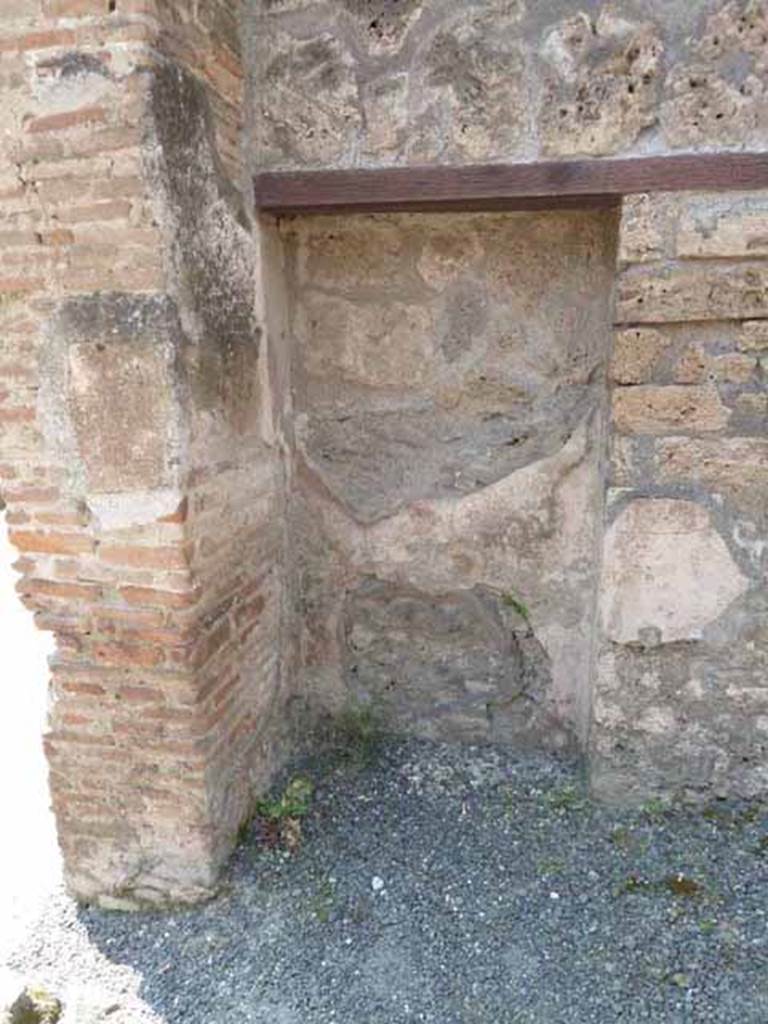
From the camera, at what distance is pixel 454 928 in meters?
2.06

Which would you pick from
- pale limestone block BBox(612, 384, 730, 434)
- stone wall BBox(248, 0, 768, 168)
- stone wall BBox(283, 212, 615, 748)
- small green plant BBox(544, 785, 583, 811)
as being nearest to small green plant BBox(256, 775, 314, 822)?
stone wall BBox(283, 212, 615, 748)

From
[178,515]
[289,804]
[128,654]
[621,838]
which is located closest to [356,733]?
[289,804]

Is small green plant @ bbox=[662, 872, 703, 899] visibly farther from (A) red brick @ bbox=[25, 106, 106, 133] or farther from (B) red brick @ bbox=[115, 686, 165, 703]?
(A) red brick @ bbox=[25, 106, 106, 133]

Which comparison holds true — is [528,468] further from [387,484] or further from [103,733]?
[103,733]

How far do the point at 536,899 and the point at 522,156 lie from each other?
2.16 meters

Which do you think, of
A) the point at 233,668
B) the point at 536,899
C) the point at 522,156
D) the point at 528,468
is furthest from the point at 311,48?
the point at 536,899

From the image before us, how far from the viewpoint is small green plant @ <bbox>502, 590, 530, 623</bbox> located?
8.68 feet

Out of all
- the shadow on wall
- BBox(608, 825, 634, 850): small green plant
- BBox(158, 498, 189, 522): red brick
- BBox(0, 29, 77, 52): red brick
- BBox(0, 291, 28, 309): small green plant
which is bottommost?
the shadow on wall

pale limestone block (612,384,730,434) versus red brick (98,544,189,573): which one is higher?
pale limestone block (612,384,730,434)

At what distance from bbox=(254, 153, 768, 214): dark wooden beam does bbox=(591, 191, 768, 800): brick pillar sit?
58 millimetres

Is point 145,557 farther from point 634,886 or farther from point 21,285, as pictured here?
point 634,886

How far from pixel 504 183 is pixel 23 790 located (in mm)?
2734

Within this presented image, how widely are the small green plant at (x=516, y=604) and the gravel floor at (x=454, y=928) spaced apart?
0.63 metres

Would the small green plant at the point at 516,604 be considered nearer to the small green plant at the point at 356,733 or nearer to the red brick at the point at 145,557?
the small green plant at the point at 356,733
